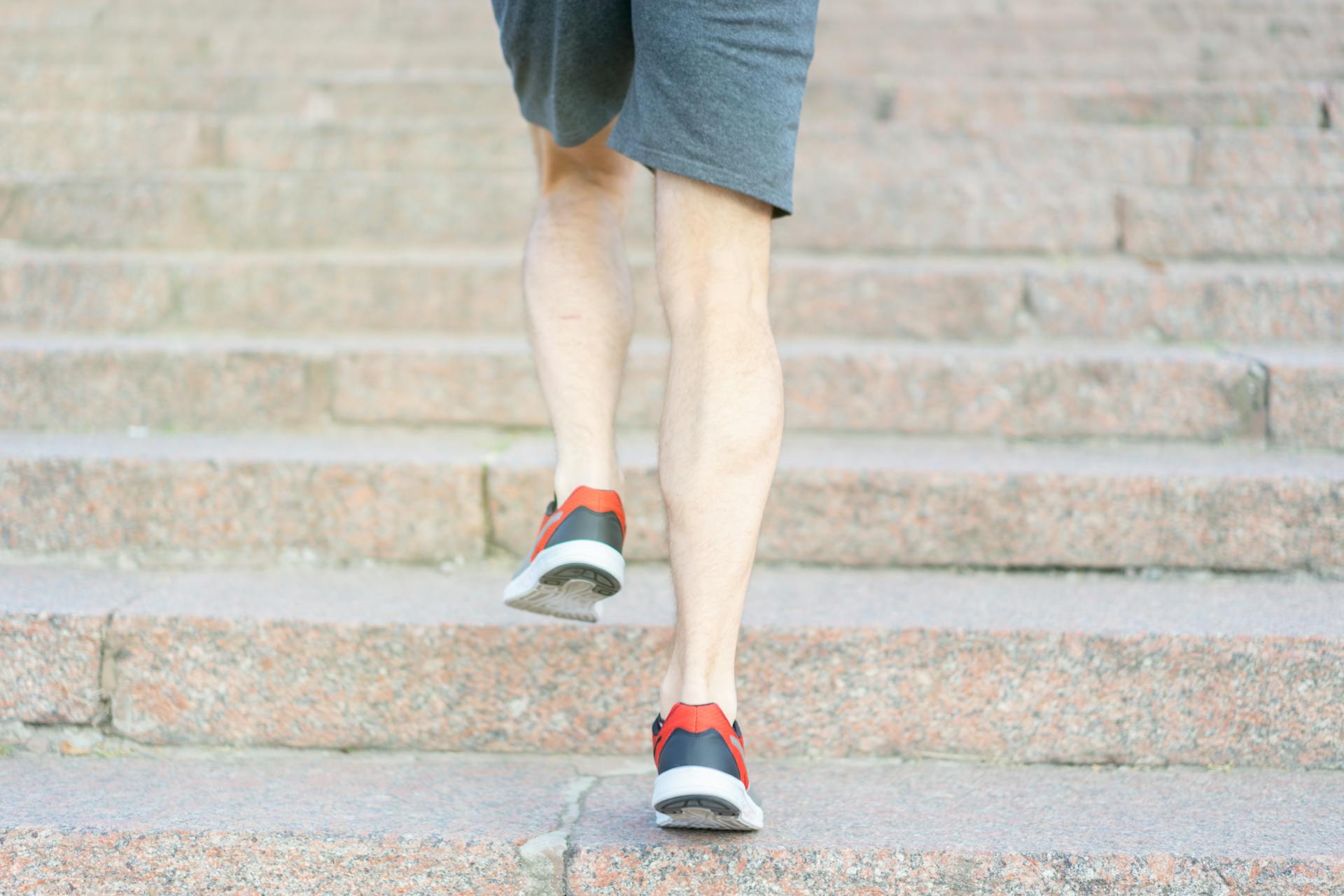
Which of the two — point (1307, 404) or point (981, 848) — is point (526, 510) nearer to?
point (981, 848)

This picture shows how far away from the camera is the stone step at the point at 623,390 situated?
246cm

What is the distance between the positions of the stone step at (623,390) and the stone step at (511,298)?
0.22 metres

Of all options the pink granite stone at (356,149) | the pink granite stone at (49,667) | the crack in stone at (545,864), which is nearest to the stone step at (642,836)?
the crack in stone at (545,864)

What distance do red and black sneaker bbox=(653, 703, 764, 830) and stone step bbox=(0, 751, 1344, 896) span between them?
6.5 inches

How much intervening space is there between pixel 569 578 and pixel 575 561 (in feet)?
0.12

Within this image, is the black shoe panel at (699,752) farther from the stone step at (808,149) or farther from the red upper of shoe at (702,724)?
the stone step at (808,149)

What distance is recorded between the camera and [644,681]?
5.97ft

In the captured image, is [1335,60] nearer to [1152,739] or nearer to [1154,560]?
[1154,560]

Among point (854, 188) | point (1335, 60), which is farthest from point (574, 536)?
point (1335, 60)

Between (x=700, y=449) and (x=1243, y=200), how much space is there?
2380mm

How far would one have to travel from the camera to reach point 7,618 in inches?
72.0

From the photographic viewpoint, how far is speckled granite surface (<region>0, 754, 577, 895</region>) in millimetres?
1493

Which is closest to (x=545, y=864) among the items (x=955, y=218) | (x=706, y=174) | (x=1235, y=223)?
(x=706, y=174)

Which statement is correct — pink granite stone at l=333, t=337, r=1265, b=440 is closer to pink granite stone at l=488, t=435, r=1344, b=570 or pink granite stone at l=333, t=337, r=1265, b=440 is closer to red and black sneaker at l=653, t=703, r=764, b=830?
pink granite stone at l=488, t=435, r=1344, b=570
